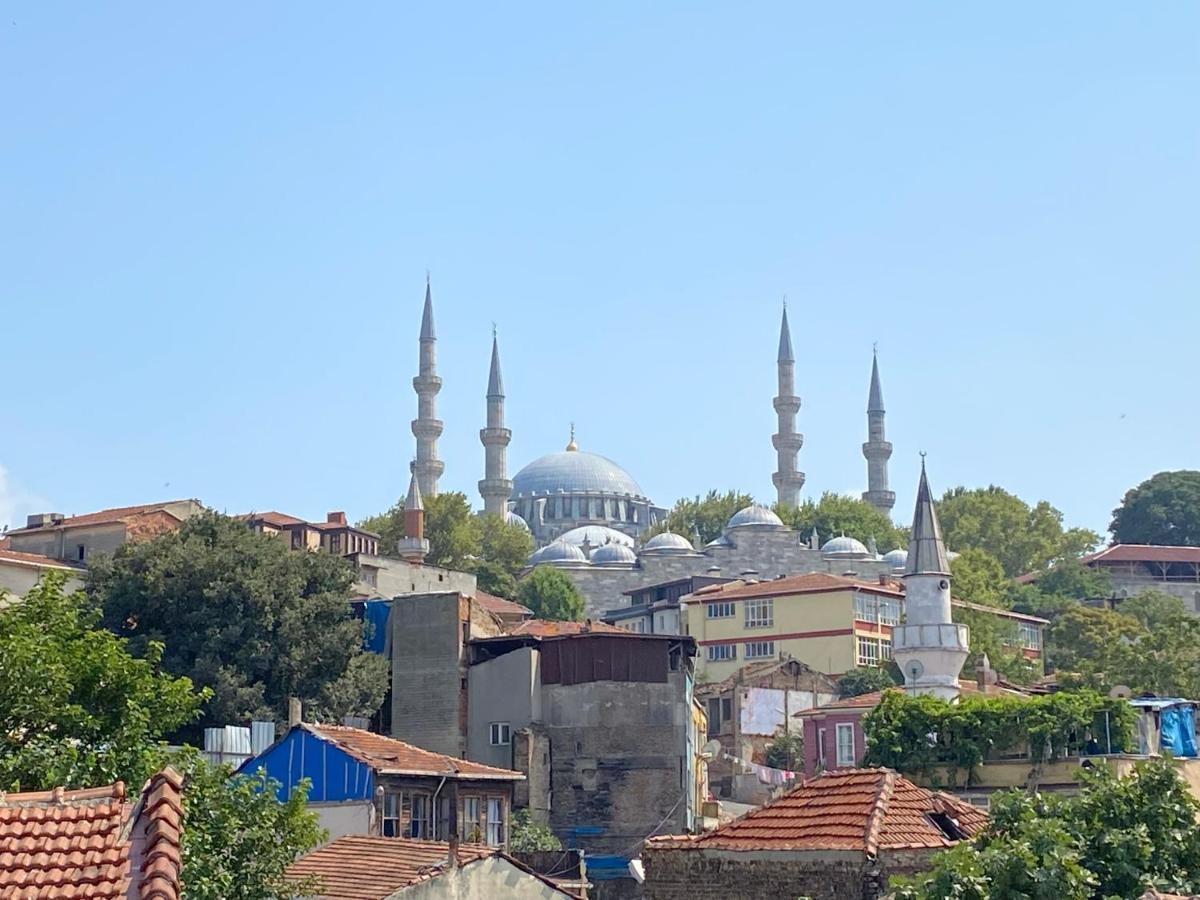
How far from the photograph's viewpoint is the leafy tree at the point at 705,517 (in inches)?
→ 3841

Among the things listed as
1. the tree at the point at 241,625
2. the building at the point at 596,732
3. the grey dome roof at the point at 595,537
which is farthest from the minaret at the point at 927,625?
the grey dome roof at the point at 595,537

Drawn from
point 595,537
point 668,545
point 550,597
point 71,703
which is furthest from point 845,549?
point 71,703

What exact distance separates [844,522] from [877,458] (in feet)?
51.9

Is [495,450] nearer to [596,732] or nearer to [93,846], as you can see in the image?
[596,732]

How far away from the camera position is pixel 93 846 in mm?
9062

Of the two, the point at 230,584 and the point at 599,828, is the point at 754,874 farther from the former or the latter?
the point at 230,584

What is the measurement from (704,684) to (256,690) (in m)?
21.4

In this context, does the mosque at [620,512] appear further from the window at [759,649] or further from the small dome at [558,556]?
the window at [759,649]

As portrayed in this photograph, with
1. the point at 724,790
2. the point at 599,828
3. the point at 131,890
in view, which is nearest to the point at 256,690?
the point at 599,828

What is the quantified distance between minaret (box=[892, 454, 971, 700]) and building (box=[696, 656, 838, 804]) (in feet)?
12.2

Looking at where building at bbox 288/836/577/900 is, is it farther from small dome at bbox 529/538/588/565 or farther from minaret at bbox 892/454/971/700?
small dome at bbox 529/538/588/565

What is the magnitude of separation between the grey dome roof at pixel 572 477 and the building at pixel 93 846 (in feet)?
356

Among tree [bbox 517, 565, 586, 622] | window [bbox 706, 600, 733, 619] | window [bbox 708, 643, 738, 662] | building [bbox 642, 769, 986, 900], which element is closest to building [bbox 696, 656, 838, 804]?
window [bbox 708, 643, 738, 662]

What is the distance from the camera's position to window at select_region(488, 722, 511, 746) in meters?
37.5
